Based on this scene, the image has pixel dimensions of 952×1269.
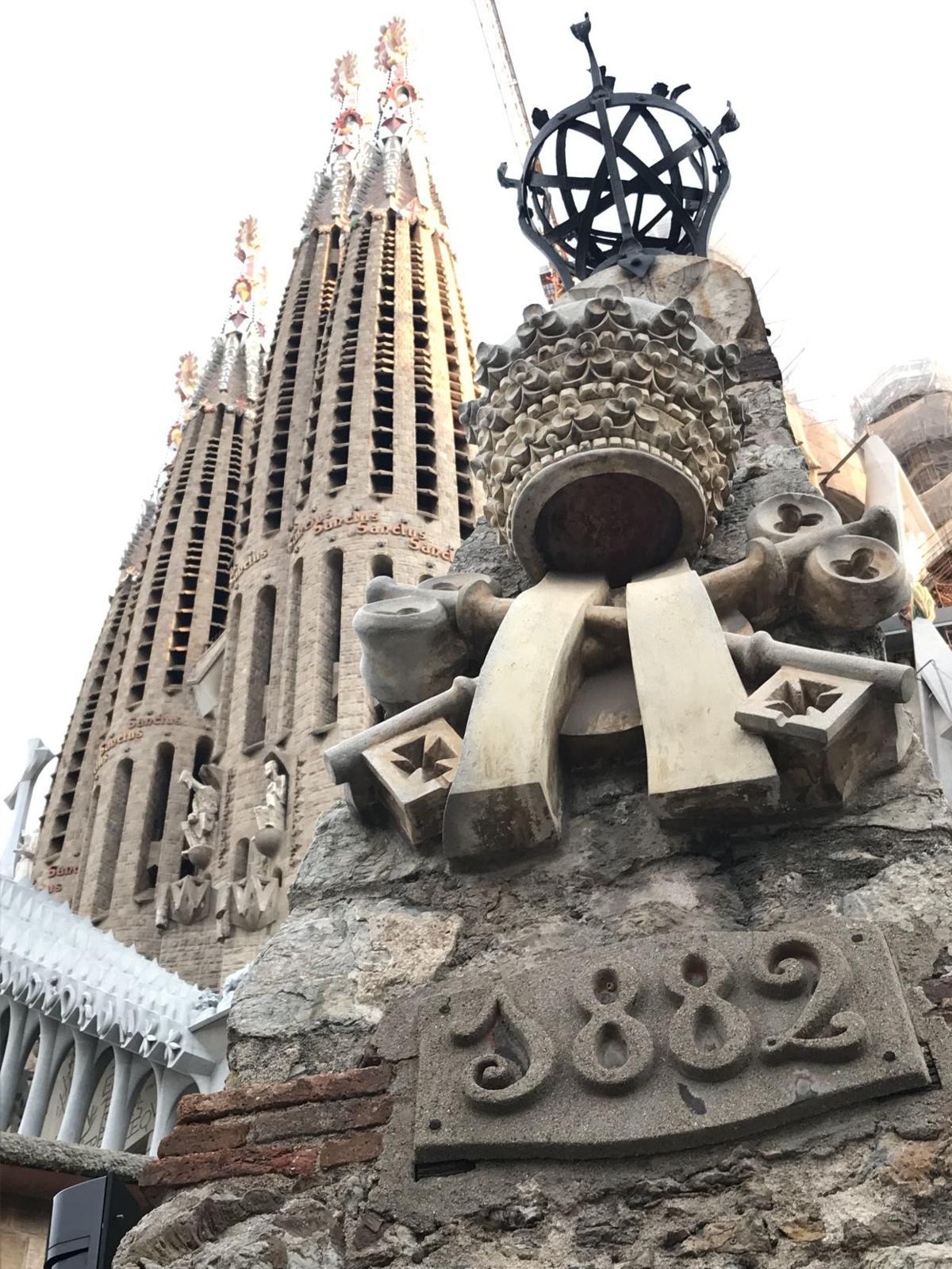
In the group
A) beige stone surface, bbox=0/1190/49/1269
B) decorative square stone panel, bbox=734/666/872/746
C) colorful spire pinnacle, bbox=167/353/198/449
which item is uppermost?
colorful spire pinnacle, bbox=167/353/198/449

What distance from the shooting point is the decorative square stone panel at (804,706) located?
1.89 metres

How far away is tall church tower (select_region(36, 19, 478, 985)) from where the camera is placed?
3170 centimetres

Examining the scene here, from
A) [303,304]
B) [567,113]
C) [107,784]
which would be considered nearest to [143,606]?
[107,784]

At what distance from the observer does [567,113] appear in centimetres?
340

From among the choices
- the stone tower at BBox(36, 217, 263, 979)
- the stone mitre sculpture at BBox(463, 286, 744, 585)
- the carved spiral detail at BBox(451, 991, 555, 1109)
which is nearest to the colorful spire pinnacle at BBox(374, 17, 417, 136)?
the stone tower at BBox(36, 217, 263, 979)

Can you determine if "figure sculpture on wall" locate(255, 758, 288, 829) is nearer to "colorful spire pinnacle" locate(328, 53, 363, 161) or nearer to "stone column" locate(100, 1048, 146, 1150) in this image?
"stone column" locate(100, 1048, 146, 1150)

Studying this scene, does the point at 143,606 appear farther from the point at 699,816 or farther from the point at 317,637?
the point at 699,816

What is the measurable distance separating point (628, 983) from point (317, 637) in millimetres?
31440

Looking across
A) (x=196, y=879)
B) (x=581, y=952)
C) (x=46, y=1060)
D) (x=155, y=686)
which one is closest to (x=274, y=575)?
(x=155, y=686)

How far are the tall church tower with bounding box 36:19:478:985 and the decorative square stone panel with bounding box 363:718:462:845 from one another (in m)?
26.1

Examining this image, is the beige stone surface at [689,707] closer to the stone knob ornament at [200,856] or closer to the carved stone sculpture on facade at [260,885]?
the carved stone sculpture on facade at [260,885]

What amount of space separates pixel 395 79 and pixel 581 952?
5445 centimetres

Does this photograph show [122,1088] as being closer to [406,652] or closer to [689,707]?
[406,652]

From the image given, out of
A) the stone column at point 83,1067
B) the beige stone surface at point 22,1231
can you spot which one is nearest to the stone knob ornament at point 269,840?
the stone column at point 83,1067
